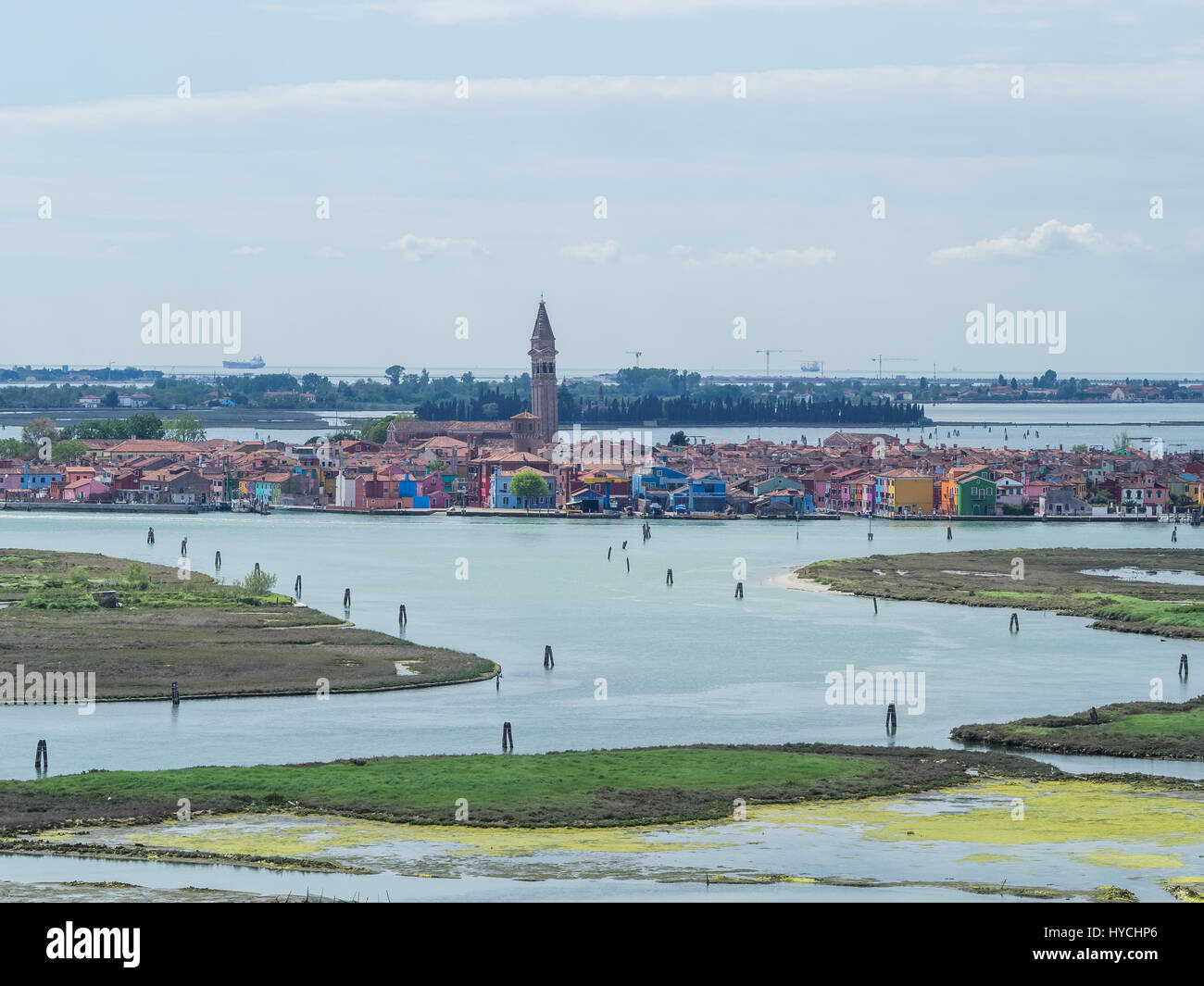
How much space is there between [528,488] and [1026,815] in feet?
225

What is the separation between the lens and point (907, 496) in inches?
3415

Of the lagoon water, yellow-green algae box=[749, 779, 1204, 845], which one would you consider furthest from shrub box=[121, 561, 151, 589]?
yellow-green algae box=[749, 779, 1204, 845]

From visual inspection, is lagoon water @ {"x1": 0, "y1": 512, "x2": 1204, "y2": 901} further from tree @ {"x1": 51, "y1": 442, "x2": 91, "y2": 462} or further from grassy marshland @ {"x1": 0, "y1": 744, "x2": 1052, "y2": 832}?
tree @ {"x1": 51, "y1": 442, "x2": 91, "y2": 462}

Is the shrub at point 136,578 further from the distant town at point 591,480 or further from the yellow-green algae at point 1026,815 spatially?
the distant town at point 591,480

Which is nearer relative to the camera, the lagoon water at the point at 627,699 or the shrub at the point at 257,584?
the lagoon water at the point at 627,699

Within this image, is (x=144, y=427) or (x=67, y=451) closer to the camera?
(x=67, y=451)

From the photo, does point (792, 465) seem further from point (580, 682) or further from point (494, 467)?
point (580, 682)

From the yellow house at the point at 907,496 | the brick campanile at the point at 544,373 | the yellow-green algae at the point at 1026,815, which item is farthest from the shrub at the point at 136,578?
the brick campanile at the point at 544,373

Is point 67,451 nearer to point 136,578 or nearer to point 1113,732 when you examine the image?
point 136,578

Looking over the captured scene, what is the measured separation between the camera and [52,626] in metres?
38.1

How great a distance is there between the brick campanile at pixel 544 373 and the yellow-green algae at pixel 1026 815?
314ft

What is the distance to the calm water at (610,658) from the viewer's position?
27453mm

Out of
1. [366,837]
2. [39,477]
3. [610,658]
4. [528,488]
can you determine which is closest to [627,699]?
[610,658]
